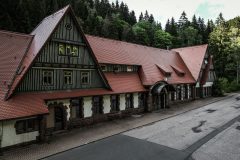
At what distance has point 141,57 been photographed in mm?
31062

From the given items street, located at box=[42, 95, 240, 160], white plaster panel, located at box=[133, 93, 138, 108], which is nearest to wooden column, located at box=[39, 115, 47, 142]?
street, located at box=[42, 95, 240, 160]

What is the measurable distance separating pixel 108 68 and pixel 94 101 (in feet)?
17.1

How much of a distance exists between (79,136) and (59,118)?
8.44 feet

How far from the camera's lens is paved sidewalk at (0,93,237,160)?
45.2 ft

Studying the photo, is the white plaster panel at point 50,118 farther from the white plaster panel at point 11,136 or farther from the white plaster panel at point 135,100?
the white plaster panel at point 135,100

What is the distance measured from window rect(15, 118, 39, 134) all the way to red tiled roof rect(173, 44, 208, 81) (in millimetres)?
29262

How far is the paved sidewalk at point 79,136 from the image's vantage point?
45.2 ft

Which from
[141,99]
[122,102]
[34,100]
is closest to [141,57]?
[141,99]

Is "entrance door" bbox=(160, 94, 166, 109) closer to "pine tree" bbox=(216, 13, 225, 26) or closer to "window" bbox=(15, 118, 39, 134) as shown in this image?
"window" bbox=(15, 118, 39, 134)

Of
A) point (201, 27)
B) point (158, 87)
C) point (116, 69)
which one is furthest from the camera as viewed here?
point (201, 27)

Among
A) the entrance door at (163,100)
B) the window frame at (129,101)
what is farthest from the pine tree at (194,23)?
the window frame at (129,101)

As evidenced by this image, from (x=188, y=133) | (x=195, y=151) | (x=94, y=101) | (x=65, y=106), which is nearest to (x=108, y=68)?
(x=94, y=101)

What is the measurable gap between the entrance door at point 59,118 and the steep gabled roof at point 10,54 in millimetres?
4421

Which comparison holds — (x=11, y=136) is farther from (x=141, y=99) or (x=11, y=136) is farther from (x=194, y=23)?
(x=194, y=23)
